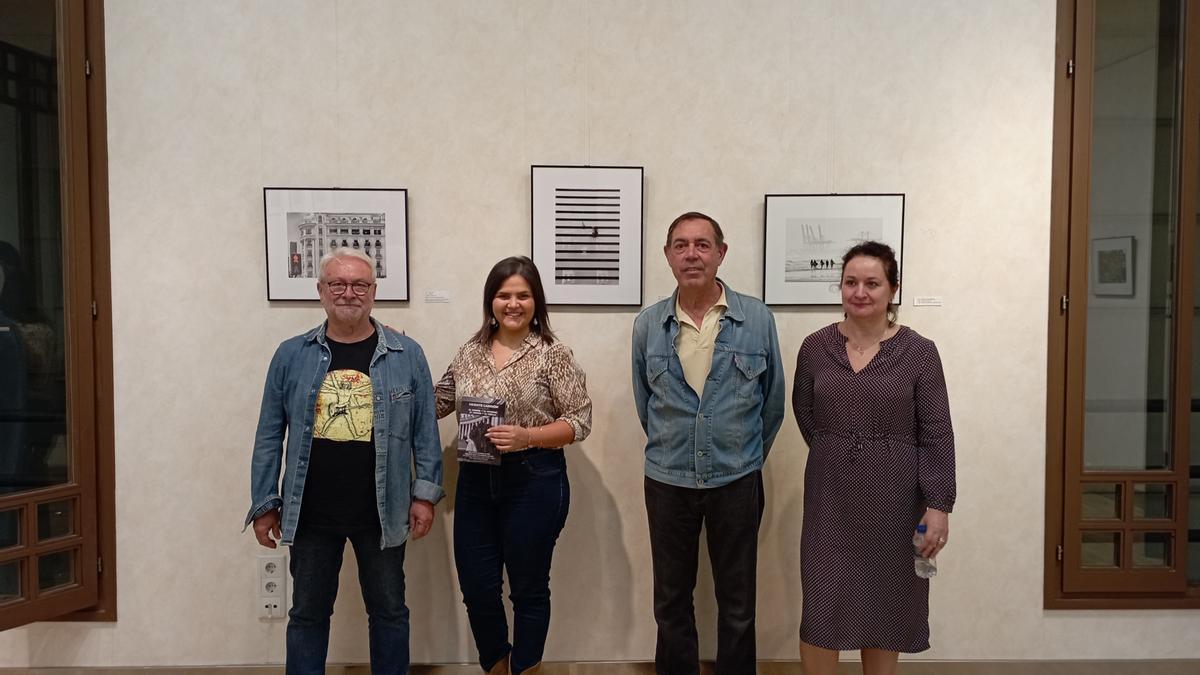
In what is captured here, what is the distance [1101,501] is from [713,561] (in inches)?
70.4

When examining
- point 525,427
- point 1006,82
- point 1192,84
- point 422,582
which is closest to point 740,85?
point 1006,82

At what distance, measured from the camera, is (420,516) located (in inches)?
93.2

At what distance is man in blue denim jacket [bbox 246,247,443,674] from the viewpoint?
2236 millimetres

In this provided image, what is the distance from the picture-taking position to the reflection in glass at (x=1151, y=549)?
9.60ft

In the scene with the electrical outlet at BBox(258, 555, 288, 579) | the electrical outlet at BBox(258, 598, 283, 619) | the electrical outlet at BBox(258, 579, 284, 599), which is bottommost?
the electrical outlet at BBox(258, 598, 283, 619)

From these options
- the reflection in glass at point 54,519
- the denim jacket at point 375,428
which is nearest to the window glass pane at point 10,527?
the reflection in glass at point 54,519

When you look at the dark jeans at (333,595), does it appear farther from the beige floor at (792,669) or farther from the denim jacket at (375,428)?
the beige floor at (792,669)

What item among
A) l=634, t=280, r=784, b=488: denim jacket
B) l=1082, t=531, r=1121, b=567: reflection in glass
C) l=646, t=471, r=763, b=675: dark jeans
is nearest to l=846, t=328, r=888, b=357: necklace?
l=634, t=280, r=784, b=488: denim jacket

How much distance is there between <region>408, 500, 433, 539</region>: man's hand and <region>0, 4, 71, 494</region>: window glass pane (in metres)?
1.54

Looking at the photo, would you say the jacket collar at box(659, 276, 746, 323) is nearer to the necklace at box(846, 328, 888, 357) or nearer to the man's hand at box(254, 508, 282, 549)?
the necklace at box(846, 328, 888, 357)

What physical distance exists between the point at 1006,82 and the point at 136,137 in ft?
11.7

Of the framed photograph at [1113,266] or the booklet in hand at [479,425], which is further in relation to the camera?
the framed photograph at [1113,266]

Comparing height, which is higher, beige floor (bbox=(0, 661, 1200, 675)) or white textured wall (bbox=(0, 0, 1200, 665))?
white textured wall (bbox=(0, 0, 1200, 665))

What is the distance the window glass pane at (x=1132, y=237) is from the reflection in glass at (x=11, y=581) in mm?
4341
